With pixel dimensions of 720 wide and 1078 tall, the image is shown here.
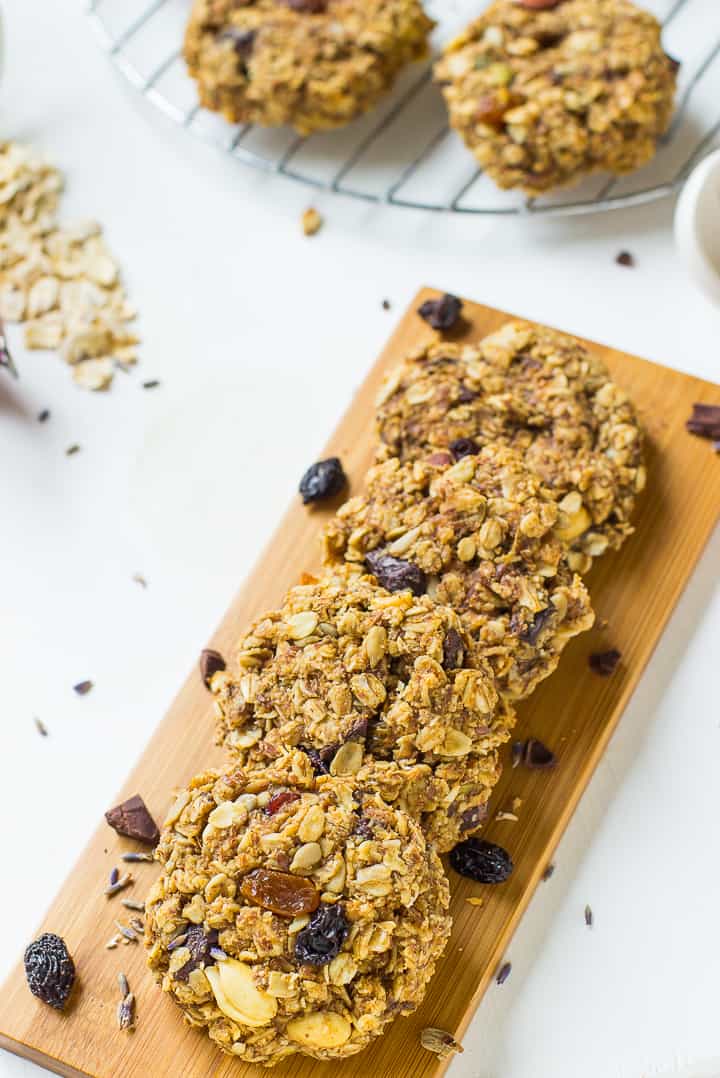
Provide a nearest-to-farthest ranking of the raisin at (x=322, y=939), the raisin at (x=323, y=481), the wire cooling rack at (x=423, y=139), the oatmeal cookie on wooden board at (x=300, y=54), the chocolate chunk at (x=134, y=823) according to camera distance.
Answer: the raisin at (x=322, y=939)
the chocolate chunk at (x=134, y=823)
the raisin at (x=323, y=481)
the oatmeal cookie on wooden board at (x=300, y=54)
the wire cooling rack at (x=423, y=139)

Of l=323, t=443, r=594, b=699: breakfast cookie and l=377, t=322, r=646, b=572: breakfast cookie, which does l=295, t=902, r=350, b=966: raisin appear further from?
l=377, t=322, r=646, b=572: breakfast cookie

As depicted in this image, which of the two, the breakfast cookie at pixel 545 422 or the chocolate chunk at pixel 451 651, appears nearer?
Result: the chocolate chunk at pixel 451 651

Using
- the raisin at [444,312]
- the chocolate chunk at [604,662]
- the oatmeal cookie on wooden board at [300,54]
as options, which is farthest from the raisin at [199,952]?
the oatmeal cookie on wooden board at [300,54]

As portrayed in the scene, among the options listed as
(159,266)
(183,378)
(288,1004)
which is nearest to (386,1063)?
(288,1004)

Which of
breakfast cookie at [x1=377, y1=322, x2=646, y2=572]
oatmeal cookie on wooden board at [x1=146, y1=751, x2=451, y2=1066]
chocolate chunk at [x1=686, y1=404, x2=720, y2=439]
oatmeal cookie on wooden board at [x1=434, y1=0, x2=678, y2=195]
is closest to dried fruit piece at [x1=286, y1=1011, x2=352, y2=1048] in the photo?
oatmeal cookie on wooden board at [x1=146, y1=751, x2=451, y2=1066]

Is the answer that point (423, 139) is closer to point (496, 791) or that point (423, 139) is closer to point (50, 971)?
point (496, 791)

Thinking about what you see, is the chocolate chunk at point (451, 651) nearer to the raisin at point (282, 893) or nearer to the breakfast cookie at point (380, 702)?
the breakfast cookie at point (380, 702)

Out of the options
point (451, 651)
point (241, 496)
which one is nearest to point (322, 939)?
point (451, 651)
